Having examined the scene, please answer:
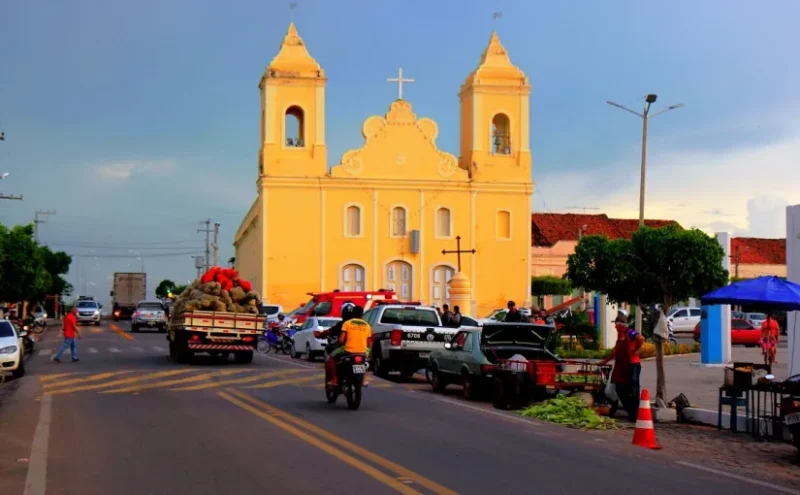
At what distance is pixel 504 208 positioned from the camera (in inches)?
2692

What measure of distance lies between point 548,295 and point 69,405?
62872mm

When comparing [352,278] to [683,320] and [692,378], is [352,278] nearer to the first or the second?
[683,320]

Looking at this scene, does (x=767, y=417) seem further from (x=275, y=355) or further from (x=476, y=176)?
(x=476, y=176)

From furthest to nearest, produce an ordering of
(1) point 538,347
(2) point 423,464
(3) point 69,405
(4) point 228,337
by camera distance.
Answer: (4) point 228,337, (1) point 538,347, (3) point 69,405, (2) point 423,464

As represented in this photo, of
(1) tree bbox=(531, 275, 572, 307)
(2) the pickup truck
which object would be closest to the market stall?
(2) the pickup truck

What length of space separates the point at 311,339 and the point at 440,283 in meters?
34.3

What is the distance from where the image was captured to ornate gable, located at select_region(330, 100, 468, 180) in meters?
67.8

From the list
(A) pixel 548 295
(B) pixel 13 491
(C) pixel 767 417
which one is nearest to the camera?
(B) pixel 13 491

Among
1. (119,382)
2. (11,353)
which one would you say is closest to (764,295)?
(119,382)

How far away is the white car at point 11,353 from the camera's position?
79.1ft

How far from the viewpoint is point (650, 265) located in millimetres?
40250

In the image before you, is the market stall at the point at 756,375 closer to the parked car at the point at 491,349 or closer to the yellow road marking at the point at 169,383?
the parked car at the point at 491,349

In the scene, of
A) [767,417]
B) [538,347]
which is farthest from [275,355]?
[767,417]

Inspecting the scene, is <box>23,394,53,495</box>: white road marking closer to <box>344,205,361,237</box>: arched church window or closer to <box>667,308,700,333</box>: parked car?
<box>667,308,700,333</box>: parked car
